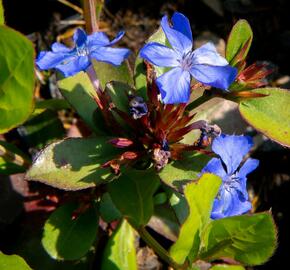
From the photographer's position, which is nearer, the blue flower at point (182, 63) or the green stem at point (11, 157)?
the blue flower at point (182, 63)

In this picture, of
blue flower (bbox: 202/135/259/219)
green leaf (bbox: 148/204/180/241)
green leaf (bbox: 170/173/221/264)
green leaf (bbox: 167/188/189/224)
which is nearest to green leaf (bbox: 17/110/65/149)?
green leaf (bbox: 148/204/180/241)

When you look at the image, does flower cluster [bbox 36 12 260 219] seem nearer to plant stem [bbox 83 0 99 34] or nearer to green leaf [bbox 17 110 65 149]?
plant stem [bbox 83 0 99 34]

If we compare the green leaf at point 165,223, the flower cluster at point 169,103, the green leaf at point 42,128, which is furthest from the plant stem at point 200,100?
the green leaf at point 42,128

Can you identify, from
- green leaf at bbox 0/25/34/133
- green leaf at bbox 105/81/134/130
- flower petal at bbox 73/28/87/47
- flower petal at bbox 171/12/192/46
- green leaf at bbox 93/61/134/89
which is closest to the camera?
green leaf at bbox 0/25/34/133

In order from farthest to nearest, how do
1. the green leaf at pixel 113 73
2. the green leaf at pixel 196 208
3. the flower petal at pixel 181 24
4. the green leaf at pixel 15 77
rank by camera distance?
the green leaf at pixel 113 73 → the flower petal at pixel 181 24 → the green leaf at pixel 196 208 → the green leaf at pixel 15 77

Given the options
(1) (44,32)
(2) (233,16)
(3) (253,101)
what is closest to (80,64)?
(3) (253,101)

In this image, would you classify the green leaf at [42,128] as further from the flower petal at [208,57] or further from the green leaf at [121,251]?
the flower petal at [208,57]

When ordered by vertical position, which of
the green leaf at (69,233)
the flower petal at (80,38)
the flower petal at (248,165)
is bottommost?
the green leaf at (69,233)
